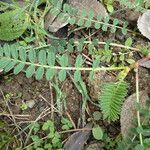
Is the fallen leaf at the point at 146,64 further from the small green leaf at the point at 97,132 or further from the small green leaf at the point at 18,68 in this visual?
the small green leaf at the point at 18,68

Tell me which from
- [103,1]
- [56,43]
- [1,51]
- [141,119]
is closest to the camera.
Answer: [1,51]

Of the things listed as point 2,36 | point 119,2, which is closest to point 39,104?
point 2,36

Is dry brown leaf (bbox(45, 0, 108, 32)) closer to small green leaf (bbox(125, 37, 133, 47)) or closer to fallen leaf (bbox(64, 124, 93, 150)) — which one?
small green leaf (bbox(125, 37, 133, 47))

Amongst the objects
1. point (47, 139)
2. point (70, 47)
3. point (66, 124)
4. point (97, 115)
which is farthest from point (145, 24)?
point (47, 139)

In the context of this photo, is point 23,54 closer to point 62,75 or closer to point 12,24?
point 62,75

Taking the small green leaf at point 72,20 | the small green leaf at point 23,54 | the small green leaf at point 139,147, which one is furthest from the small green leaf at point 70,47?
the small green leaf at point 139,147

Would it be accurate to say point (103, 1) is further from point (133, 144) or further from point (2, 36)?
point (133, 144)
